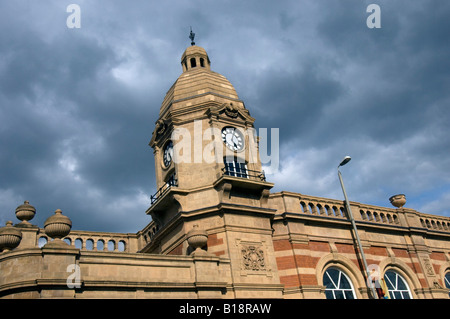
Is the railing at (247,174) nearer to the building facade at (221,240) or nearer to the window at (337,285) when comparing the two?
the building facade at (221,240)

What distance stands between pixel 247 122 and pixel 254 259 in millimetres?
10252

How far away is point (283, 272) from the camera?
24.0 m

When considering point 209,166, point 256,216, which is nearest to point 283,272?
point 256,216

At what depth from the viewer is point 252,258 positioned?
22906 millimetres

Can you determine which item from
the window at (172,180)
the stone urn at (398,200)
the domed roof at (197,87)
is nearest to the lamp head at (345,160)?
the domed roof at (197,87)

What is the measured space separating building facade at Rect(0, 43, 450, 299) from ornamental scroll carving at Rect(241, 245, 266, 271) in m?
0.06

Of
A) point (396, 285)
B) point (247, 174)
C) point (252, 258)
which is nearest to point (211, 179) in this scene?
point (247, 174)

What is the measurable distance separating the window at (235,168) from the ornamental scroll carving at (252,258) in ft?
16.9

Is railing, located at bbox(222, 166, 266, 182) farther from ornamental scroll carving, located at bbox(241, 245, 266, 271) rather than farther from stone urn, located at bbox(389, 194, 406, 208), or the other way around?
stone urn, located at bbox(389, 194, 406, 208)

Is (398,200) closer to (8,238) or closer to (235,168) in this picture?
(235,168)

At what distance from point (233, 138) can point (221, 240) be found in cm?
784

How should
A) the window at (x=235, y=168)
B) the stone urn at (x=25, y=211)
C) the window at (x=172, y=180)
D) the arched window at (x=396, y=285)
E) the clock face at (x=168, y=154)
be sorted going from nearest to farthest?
the stone urn at (x=25, y=211)
the window at (x=235, y=168)
the arched window at (x=396, y=285)
the window at (x=172, y=180)
the clock face at (x=168, y=154)

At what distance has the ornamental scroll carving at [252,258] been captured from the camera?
22.6m
